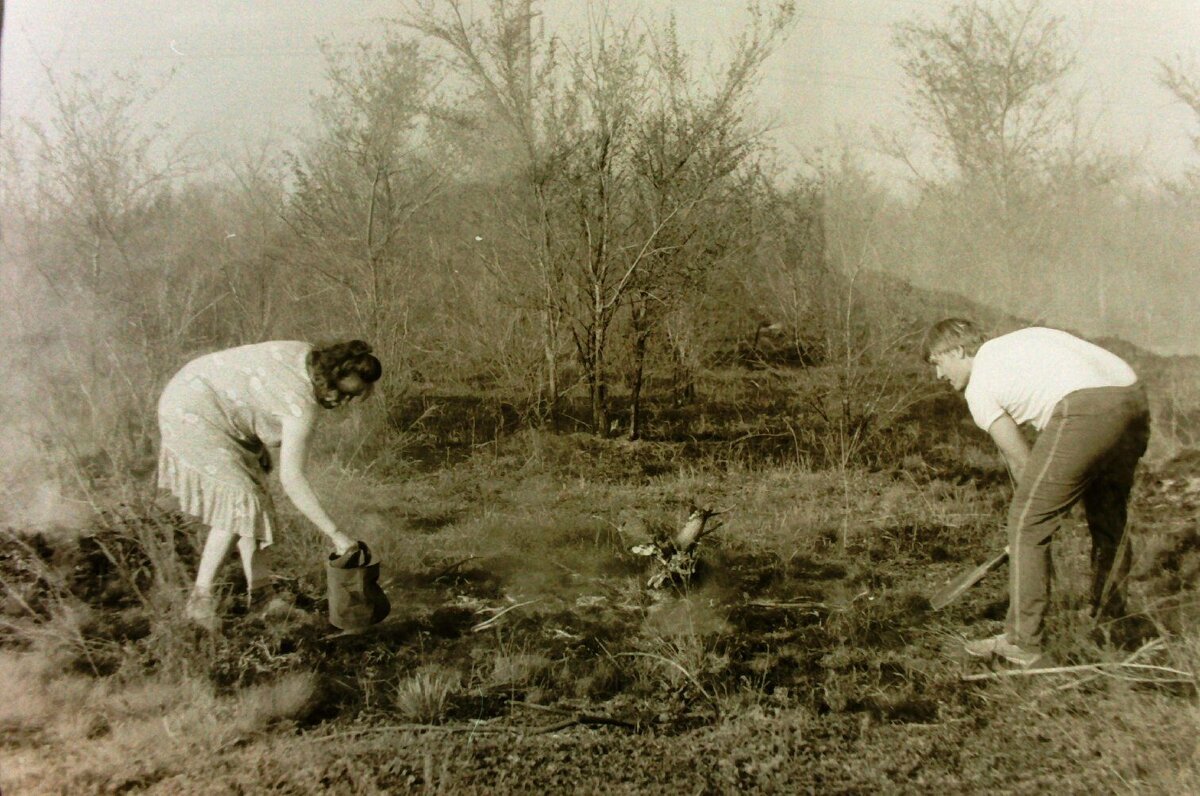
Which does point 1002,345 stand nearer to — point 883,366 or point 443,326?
point 883,366

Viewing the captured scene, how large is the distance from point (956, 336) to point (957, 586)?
3.32 ft

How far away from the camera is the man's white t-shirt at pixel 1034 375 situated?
272cm

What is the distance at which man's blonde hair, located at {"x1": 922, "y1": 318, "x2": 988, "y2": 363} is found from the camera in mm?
2906

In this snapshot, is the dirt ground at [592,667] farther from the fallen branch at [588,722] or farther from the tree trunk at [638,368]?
the tree trunk at [638,368]

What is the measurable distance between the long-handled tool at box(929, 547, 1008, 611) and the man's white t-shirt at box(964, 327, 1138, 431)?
0.61 metres

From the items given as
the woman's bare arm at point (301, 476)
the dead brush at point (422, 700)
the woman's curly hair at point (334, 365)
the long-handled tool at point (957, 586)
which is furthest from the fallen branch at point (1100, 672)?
the woman's curly hair at point (334, 365)

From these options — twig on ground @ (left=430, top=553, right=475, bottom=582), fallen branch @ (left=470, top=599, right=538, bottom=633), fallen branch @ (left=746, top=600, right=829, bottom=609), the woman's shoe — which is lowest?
fallen branch @ (left=746, top=600, right=829, bottom=609)

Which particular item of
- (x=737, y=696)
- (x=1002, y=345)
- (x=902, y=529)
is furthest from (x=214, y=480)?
(x=902, y=529)

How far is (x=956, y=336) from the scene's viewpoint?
9.54 feet

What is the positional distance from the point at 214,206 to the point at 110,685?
2.08 meters

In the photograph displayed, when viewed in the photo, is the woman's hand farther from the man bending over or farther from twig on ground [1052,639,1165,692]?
twig on ground [1052,639,1165,692]

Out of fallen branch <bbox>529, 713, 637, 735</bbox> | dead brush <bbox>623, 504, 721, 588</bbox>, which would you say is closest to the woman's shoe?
fallen branch <bbox>529, 713, 637, 735</bbox>

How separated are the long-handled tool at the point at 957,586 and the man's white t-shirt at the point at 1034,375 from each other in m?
0.61

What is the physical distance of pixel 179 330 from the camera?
3.42 metres
